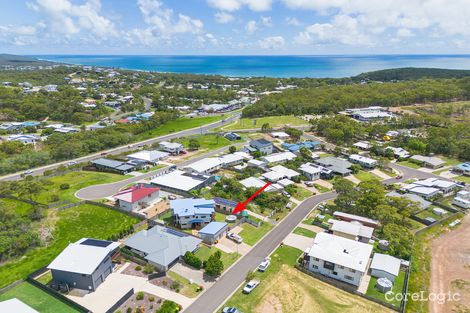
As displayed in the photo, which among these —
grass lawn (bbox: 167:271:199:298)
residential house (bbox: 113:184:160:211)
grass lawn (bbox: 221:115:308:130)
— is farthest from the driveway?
grass lawn (bbox: 221:115:308:130)

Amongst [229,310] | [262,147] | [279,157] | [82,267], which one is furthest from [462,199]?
[82,267]

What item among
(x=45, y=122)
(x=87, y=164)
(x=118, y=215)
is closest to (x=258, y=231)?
(x=118, y=215)

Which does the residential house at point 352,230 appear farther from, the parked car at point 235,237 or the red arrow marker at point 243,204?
the red arrow marker at point 243,204

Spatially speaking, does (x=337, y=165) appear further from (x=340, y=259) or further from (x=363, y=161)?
(x=340, y=259)

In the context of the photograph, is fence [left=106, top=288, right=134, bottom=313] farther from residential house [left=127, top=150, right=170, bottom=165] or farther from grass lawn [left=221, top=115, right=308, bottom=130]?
grass lawn [left=221, top=115, right=308, bottom=130]

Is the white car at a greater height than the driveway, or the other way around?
the white car

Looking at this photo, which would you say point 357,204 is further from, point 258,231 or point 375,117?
point 375,117

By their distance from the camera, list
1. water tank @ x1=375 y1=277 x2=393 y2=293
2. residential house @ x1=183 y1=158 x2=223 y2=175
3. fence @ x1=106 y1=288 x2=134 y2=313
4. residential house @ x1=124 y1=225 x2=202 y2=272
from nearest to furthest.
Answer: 1. fence @ x1=106 y1=288 x2=134 y2=313
2. water tank @ x1=375 y1=277 x2=393 y2=293
3. residential house @ x1=124 y1=225 x2=202 y2=272
4. residential house @ x1=183 y1=158 x2=223 y2=175
